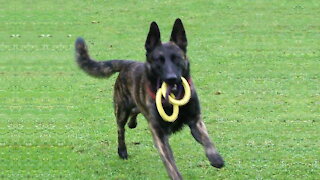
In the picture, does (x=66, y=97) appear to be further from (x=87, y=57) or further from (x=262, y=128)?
(x=262, y=128)

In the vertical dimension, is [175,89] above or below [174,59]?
below

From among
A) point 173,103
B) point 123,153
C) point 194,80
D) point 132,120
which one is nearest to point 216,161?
point 173,103

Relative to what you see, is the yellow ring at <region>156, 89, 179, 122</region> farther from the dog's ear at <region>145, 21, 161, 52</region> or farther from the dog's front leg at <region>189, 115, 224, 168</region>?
the dog's ear at <region>145, 21, 161, 52</region>

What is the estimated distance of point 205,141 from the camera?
25.5 feet

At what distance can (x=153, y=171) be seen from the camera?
8828mm

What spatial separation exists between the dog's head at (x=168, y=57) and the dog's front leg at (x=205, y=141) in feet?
2.19

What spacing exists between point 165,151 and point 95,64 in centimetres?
282

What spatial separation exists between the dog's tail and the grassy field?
127cm

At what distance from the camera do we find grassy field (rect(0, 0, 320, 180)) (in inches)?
365

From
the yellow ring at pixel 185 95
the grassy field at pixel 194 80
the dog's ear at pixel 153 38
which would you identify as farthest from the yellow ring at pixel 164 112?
the grassy field at pixel 194 80

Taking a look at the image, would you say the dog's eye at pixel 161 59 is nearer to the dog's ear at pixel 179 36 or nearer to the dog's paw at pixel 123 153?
the dog's ear at pixel 179 36

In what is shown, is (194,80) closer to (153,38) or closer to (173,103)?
(153,38)

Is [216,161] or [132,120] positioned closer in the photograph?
[216,161]

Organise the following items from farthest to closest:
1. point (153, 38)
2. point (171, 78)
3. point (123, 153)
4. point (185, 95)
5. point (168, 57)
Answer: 1. point (123, 153)
2. point (153, 38)
3. point (185, 95)
4. point (168, 57)
5. point (171, 78)
